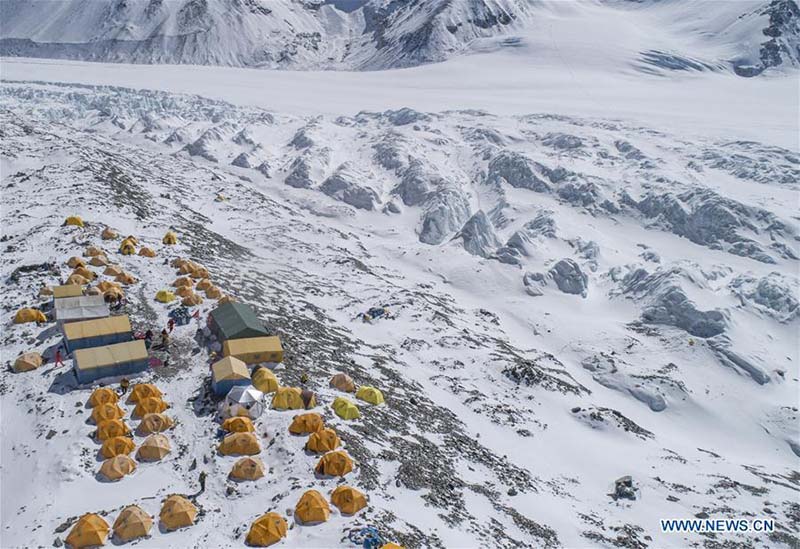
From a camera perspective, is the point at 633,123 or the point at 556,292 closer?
the point at 556,292

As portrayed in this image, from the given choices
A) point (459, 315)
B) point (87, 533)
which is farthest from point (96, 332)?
point (459, 315)

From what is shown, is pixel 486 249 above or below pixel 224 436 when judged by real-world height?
below

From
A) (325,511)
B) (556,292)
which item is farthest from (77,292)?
(556,292)

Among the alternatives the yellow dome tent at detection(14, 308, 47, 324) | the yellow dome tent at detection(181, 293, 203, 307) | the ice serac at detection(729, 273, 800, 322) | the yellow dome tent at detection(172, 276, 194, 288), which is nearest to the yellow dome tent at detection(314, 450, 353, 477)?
the yellow dome tent at detection(181, 293, 203, 307)

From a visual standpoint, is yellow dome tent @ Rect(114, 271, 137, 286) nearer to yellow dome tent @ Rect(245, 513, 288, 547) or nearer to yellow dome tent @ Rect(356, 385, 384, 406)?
yellow dome tent @ Rect(356, 385, 384, 406)

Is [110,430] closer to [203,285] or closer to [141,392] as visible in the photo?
[141,392]

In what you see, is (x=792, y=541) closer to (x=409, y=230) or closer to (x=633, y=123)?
(x=409, y=230)
